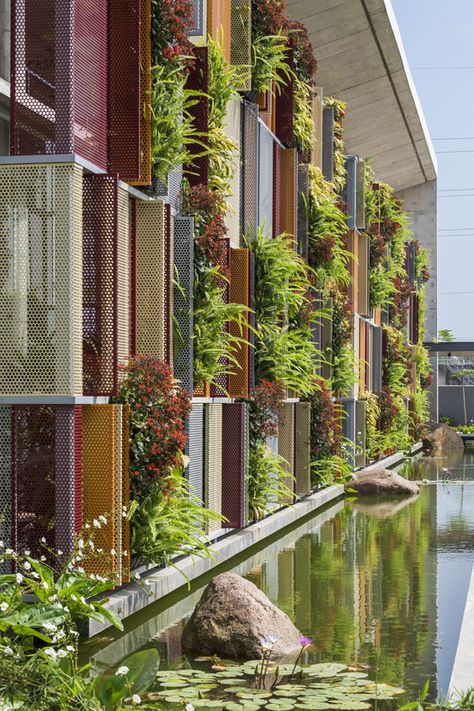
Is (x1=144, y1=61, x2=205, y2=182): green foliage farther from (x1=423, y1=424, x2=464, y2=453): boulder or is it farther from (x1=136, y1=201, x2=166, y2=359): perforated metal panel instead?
(x1=423, y1=424, x2=464, y2=453): boulder

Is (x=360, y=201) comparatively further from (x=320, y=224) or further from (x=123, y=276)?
(x=123, y=276)

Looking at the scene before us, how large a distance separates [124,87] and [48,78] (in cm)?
105

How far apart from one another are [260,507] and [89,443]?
566cm

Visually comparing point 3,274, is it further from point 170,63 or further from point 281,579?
point 281,579

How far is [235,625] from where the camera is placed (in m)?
7.18

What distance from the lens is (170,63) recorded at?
9.61 m

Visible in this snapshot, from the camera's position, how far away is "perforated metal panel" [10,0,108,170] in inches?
309

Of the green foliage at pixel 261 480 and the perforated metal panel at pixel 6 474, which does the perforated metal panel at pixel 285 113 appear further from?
the perforated metal panel at pixel 6 474

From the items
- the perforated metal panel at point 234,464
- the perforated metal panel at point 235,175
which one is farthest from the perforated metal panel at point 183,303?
the perforated metal panel at point 235,175

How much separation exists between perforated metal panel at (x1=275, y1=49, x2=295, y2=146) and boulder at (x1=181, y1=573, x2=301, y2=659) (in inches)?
372

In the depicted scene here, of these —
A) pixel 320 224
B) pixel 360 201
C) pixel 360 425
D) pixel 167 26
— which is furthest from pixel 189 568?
pixel 360 201

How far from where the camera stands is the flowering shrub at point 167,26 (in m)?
9.33

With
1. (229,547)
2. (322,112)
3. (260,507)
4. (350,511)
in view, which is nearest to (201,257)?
(229,547)

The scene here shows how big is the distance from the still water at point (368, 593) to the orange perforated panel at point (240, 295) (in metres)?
1.66
